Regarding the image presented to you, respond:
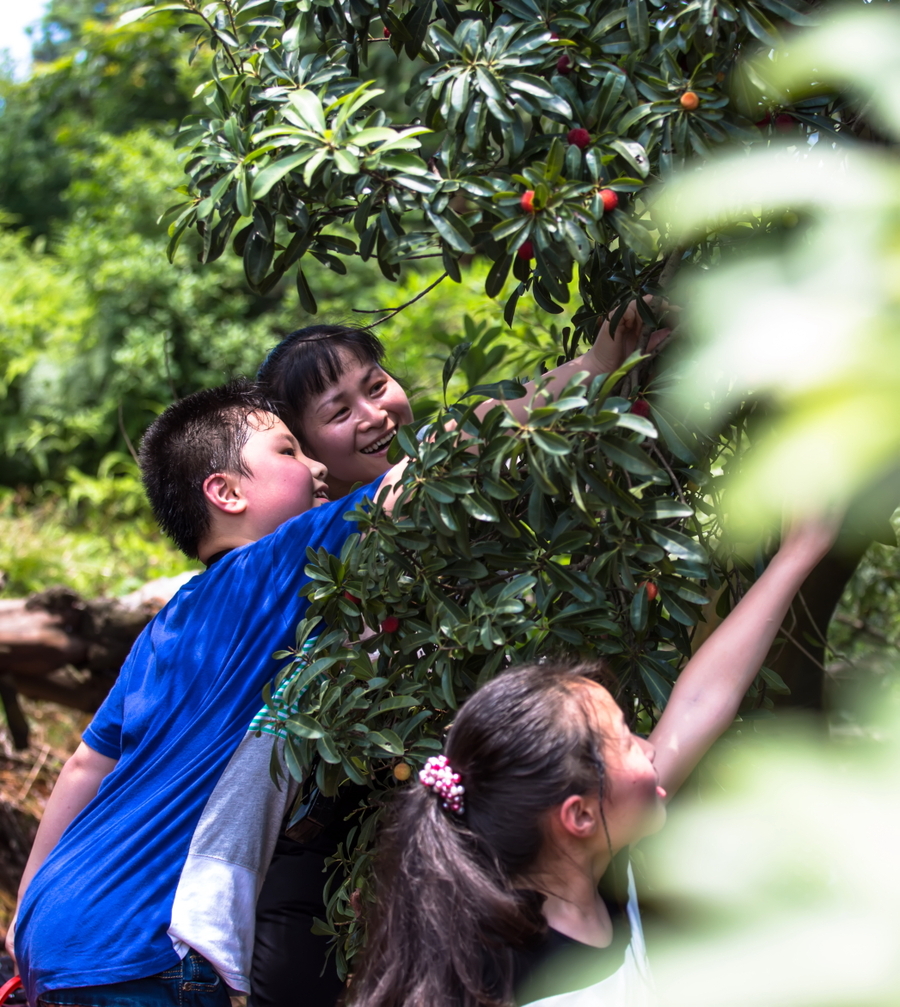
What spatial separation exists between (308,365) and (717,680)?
1071mm

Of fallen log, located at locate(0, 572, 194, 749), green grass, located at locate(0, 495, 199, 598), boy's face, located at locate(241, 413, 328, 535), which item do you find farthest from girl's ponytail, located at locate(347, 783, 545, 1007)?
green grass, located at locate(0, 495, 199, 598)

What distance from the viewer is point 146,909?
167 cm

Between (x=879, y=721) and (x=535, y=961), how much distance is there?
94 centimetres

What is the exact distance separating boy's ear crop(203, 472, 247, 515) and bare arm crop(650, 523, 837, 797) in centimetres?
92

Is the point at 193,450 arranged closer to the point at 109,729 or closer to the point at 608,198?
the point at 109,729

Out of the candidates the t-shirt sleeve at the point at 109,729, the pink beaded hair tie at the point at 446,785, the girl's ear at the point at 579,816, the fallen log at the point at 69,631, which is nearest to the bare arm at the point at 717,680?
the girl's ear at the point at 579,816

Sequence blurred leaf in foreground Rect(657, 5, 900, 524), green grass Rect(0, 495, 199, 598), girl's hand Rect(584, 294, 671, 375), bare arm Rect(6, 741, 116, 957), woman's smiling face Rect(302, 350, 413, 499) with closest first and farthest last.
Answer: blurred leaf in foreground Rect(657, 5, 900, 524)
girl's hand Rect(584, 294, 671, 375)
bare arm Rect(6, 741, 116, 957)
woman's smiling face Rect(302, 350, 413, 499)
green grass Rect(0, 495, 199, 598)

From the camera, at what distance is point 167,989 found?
164 centimetres

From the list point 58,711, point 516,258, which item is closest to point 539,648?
point 516,258

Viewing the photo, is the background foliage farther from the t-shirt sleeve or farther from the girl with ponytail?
the t-shirt sleeve

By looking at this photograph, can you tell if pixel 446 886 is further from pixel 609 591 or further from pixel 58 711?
pixel 58 711

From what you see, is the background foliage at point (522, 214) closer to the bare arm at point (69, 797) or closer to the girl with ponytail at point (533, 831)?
the girl with ponytail at point (533, 831)

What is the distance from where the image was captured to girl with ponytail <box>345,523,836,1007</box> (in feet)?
4.33

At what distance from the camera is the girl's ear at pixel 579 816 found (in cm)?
134
